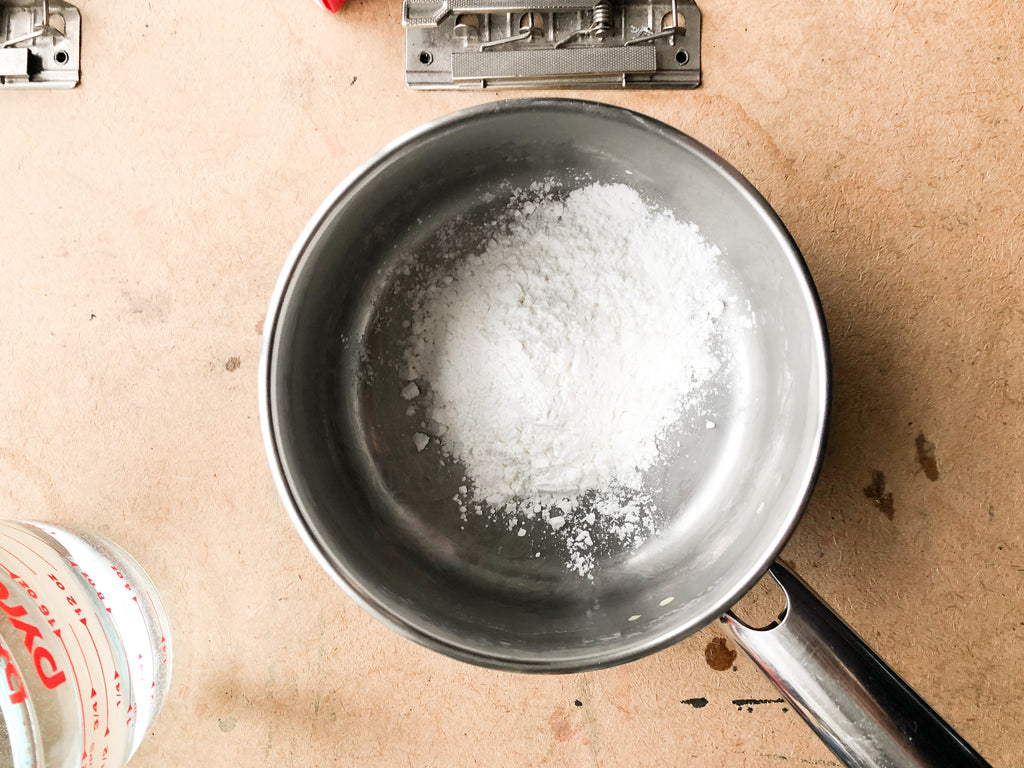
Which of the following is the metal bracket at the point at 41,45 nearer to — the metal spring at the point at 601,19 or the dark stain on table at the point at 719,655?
the metal spring at the point at 601,19

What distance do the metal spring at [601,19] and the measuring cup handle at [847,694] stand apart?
480mm

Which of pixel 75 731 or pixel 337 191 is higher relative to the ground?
pixel 337 191

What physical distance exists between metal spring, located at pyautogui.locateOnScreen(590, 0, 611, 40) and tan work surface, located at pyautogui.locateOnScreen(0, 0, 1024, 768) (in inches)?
2.6

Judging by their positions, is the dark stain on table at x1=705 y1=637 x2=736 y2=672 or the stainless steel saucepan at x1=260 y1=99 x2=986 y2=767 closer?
the stainless steel saucepan at x1=260 y1=99 x2=986 y2=767

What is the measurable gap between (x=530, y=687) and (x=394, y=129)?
52 cm

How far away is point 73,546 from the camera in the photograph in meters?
0.58

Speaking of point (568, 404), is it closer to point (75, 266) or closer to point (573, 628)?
point (573, 628)

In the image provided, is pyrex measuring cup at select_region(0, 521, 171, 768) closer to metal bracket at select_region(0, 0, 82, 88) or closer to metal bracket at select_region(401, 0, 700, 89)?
metal bracket at select_region(0, 0, 82, 88)

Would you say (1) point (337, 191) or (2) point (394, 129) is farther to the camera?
(2) point (394, 129)

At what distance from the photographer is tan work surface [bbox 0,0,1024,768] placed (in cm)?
59

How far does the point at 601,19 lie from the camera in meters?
0.59

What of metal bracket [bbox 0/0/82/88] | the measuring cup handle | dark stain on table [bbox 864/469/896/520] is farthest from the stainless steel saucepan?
metal bracket [bbox 0/0/82/88]

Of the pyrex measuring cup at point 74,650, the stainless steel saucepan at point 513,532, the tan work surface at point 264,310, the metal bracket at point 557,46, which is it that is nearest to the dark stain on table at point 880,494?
the tan work surface at point 264,310

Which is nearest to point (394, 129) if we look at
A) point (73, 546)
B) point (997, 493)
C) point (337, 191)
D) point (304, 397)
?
point (337, 191)
